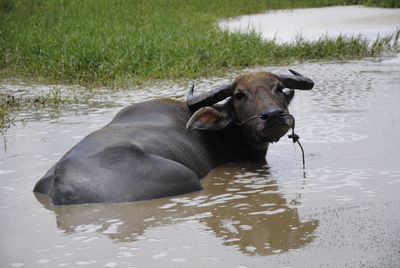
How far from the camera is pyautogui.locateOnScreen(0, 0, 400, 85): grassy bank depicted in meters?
9.55

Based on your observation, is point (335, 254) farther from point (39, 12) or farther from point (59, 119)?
point (39, 12)

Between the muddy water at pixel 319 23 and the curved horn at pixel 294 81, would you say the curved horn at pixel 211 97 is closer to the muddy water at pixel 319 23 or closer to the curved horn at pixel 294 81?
the curved horn at pixel 294 81

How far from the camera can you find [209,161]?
5.57 meters

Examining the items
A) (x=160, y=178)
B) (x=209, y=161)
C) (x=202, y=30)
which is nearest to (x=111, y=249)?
(x=160, y=178)

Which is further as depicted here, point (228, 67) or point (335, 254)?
point (228, 67)

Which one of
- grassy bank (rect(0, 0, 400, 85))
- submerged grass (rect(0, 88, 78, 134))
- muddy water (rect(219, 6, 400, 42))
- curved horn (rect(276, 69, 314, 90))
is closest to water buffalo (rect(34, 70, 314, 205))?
curved horn (rect(276, 69, 314, 90))

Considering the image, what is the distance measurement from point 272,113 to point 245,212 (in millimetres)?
1049

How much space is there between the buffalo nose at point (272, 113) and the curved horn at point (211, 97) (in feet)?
1.58

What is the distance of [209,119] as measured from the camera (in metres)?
5.57

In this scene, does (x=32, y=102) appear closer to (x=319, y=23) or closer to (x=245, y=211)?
(x=245, y=211)

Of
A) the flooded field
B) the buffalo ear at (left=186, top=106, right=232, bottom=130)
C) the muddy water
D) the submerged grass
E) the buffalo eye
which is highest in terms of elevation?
the buffalo eye

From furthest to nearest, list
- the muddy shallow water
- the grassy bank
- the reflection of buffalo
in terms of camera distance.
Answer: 1. the grassy bank
2. the reflection of buffalo
3. the muddy shallow water

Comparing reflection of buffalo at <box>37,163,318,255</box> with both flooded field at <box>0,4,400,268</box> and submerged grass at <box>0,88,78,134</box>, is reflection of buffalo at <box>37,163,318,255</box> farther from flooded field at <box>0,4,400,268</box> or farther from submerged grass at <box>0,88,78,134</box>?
submerged grass at <box>0,88,78,134</box>

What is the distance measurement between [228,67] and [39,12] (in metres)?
7.11
